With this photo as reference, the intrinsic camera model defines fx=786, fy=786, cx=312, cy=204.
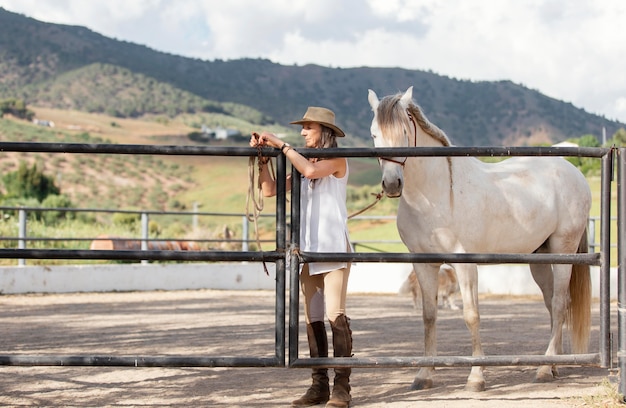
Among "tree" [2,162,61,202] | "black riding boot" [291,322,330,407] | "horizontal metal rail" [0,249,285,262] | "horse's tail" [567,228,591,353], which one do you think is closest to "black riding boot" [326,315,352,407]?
"black riding boot" [291,322,330,407]

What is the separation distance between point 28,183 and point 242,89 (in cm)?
8472

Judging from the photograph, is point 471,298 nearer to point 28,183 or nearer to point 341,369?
point 341,369

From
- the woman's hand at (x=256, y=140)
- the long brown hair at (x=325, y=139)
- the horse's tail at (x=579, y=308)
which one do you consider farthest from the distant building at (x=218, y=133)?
the woman's hand at (x=256, y=140)

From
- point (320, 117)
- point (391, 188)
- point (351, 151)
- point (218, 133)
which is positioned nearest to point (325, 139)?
point (320, 117)

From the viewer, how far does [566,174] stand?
20.2 ft

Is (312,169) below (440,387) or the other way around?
the other way around

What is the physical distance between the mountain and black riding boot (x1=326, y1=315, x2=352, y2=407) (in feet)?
312

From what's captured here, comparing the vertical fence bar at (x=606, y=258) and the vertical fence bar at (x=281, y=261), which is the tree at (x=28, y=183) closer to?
the vertical fence bar at (x=281, y=261)

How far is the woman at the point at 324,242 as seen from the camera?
4.38 metres

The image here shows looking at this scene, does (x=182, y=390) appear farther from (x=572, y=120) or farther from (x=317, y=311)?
(x=572, y=120)

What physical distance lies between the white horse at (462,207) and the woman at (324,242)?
1.09 ft

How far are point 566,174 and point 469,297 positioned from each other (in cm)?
157

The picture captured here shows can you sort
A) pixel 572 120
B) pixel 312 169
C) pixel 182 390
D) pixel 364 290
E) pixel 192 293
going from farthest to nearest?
pixel 572 120 < pixel 364 290 < pixel 192 293 < pixel 182 390 < pixel 312 169

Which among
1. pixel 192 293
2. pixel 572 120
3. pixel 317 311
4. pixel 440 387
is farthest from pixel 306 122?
pixel 572 120
